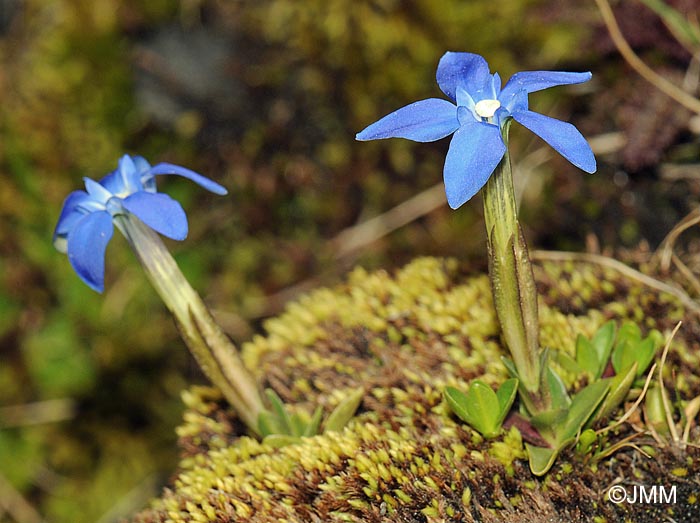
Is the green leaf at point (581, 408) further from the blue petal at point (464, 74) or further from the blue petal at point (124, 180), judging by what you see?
the blue petal at point (124, 180)

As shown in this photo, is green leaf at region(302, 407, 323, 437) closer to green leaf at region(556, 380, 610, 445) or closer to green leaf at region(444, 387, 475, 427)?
green leaf at region(444, 387, 475, 427)

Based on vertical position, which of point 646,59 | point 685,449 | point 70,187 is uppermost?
point 70,187

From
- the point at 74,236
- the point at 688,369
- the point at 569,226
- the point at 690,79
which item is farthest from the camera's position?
the point at 569,226

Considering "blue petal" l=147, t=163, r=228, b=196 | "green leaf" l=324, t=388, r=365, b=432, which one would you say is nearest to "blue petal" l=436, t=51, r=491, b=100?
"blue petal" l=147, t=163, r=228, b=196

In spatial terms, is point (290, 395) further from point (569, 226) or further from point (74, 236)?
point (569, 226)

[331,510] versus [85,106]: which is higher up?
[85,106]

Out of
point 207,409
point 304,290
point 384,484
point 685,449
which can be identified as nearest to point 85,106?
point 304,290
